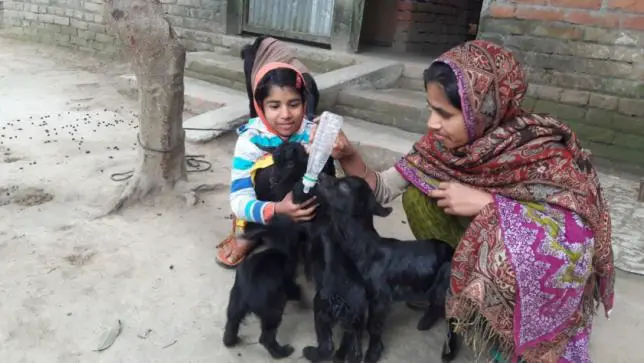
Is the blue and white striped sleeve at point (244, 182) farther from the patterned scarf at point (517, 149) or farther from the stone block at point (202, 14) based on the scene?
the stone block at point (202, 14)

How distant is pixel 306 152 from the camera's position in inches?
94.8

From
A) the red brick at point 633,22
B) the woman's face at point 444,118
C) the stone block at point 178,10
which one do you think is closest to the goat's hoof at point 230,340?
the woman's face at point 444,118

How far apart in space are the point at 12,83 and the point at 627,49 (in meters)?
7.10

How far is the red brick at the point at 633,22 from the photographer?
4008mm

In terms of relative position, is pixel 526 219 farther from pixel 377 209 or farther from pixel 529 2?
pixel 529 2

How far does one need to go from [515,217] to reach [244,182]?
4.03 ft

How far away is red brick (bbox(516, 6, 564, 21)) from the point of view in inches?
169

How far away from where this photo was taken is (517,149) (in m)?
1.93

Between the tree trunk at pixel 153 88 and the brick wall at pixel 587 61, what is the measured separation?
2.81m

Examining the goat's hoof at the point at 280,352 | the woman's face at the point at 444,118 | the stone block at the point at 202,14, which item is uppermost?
the stone block at the point at 202,14

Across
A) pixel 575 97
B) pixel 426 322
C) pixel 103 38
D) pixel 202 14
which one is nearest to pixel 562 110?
pixel 575 97

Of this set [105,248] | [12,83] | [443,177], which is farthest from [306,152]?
[12,83]

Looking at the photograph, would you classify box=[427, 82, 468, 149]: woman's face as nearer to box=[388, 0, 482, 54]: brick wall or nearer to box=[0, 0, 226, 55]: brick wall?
box=[388, 0, 482, 54]: brick wall

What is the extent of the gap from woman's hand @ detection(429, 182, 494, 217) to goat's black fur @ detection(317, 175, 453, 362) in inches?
8.6
